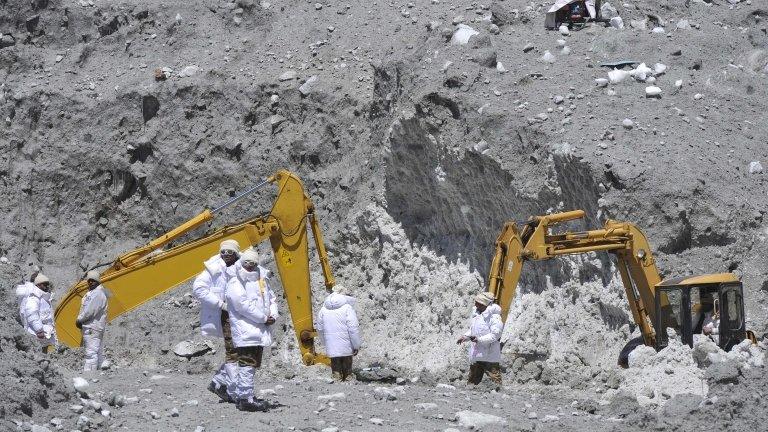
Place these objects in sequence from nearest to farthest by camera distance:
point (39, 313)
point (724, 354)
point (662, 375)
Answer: point (724, 354) < point (662, 375) < point (39, 313)

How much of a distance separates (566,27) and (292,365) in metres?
7.27

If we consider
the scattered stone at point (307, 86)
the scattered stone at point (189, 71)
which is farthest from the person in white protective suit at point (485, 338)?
the scattered stone at point (189, 71)

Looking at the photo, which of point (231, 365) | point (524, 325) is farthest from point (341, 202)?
point (231, 365)

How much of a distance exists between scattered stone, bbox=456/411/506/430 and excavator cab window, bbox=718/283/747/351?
4.68m

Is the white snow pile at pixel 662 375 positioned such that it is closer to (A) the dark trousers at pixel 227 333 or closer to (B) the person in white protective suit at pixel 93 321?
(A) the dark trousers at pixel 227 333

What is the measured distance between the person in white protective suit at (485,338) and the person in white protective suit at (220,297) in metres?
4.19

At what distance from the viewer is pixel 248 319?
535 inches

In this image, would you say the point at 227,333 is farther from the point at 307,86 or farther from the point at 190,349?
the point at 307,86

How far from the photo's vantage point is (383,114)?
24391 millimetres

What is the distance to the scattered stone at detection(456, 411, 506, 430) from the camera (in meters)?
13.6

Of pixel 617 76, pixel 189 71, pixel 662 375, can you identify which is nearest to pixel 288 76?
pixel 189 71

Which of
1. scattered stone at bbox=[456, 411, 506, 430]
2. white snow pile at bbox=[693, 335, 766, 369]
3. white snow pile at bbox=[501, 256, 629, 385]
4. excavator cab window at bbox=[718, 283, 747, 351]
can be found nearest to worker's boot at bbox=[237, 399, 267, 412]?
scattered stone at bbox=[456, 411, 506, 430]

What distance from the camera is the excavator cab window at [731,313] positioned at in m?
17.4

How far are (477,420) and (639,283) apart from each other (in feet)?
18.2
